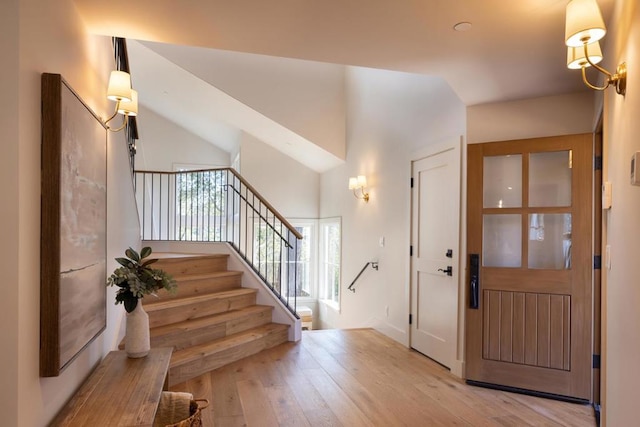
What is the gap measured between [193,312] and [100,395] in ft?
6.63

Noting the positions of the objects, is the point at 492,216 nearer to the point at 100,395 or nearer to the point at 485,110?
the point at 485,110

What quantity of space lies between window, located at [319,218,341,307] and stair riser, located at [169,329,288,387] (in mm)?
2715

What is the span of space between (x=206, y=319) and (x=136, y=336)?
5.23ft

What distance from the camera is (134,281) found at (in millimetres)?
2326

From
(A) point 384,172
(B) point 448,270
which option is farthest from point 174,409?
(A) point 384,172

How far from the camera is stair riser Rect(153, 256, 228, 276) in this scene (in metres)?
4.27

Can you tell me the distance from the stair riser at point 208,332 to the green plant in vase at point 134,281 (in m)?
1.10

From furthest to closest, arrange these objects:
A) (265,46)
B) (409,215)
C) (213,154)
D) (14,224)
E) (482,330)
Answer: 1. (213,154)
2. (409,215)
3. (482,330)
4. (265,46)
5. (14,224)

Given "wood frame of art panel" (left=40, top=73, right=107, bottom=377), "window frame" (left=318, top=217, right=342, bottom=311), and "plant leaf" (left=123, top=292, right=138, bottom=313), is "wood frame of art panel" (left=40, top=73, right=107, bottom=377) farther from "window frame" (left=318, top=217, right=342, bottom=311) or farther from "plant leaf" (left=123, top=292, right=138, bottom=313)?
"window frame" (left=318, top=217, right=342, bottom=311)

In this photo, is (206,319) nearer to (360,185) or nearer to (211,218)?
(360,185)

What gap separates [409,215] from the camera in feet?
14.7

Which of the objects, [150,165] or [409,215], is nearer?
[409,215]

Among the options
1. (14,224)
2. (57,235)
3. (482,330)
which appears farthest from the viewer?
(482,330)

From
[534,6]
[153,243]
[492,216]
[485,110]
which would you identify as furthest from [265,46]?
[153,243]
